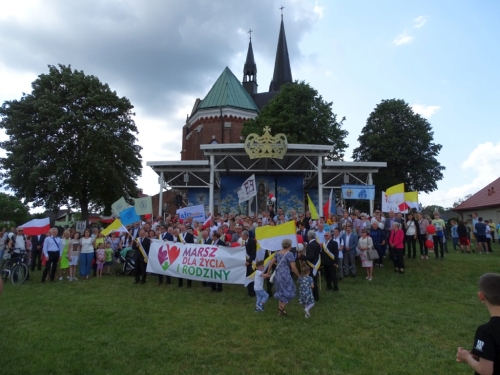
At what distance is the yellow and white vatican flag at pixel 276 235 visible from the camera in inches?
356

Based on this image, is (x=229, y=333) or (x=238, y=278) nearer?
(x=229, y=333)

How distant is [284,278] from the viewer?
8336 millimetres

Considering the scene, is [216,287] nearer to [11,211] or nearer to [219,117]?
[219,117]

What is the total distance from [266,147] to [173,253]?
10.9 m

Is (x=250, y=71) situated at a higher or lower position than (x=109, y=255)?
higher

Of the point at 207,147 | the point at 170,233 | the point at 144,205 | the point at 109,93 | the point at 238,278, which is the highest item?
the point at 109,93

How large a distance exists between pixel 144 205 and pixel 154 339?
35.8ft

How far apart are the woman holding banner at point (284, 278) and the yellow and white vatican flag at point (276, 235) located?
54 cm

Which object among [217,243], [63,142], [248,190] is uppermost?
[63,142]

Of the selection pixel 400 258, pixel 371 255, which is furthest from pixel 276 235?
pixel 400 258

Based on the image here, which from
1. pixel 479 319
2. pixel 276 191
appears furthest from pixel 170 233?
pixel 276 191

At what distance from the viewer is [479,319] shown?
827 centimetres

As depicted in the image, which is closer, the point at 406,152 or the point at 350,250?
the point at 350,250

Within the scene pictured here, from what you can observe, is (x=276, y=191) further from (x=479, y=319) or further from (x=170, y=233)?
(x=479, y=319)
